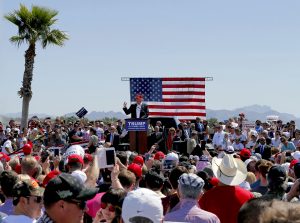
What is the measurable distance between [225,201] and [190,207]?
750 millimetres

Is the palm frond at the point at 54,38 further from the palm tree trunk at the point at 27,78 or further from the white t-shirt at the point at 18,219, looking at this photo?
the white t-shirt at the point at 18,219

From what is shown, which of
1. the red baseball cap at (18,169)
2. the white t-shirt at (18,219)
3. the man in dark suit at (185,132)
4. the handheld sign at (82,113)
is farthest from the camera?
the handheld sign at (82,113)

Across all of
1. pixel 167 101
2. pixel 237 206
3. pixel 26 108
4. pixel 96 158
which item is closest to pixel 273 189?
pixel 237 206

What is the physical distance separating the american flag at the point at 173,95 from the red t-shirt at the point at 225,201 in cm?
1711

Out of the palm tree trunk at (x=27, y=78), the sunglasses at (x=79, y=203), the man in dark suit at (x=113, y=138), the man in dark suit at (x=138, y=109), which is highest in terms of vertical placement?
the palm tree trunk at (x=27, y=78)

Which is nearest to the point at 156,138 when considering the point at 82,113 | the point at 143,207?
the point at 82,113

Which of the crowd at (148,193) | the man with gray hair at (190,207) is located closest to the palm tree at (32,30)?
the crowd at (148,193)

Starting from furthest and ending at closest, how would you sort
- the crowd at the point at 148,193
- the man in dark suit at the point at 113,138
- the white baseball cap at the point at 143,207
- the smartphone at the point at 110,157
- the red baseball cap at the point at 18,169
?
the man in dark suit at the point at 113,138 < the red baseball cap at the point at 18,169 < the smartphone at the point at 110,157 < the white baseball cap at the point at 143,207 < the crowd at the point at 148,193

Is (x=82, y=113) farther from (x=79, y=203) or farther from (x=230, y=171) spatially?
(x=79, y=203)

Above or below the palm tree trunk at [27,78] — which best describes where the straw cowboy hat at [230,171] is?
below

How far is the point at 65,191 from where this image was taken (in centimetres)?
338

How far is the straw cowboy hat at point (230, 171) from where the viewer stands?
5.84 metres

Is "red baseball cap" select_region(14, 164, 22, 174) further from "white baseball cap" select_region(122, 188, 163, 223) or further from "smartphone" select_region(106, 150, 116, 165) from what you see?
"white baseball cap" select_region(122, 188, 163, 223)

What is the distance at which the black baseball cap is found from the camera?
11.1ft
